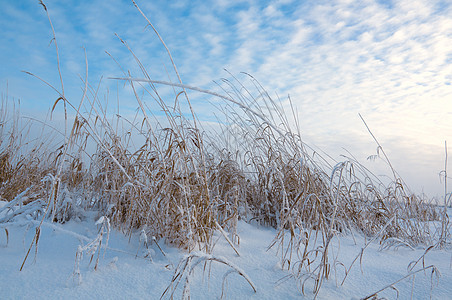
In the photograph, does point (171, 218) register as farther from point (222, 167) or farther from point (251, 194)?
point (251, 194)

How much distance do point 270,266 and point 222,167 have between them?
3.31ft

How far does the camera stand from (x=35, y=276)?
1146mm

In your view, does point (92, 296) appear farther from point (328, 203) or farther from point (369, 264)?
point (328, 203)

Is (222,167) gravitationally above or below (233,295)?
above

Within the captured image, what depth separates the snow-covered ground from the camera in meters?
1.05

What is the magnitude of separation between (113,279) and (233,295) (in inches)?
17.8

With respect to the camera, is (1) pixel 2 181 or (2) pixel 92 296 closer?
(2) pixel 92 296

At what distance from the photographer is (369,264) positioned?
4.74 feet

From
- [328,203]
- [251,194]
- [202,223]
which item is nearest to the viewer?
[202,223]

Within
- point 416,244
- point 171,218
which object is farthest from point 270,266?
point 416,244

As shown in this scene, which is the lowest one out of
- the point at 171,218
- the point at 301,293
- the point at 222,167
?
the point at 301,293

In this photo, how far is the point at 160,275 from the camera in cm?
116

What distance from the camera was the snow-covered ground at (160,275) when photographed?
1053 millimetres

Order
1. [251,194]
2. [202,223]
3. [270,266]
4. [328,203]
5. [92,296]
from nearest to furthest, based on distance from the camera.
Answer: [92,296], [270,266], [202,223], [328,203], [251,194]
